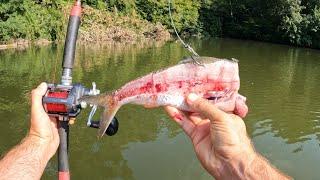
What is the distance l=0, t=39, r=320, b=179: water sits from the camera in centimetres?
1180

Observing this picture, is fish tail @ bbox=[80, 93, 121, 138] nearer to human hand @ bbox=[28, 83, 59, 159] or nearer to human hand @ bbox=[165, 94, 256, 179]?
human hand @ bbox=[28, 83, 59, 159]

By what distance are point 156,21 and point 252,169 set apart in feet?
157

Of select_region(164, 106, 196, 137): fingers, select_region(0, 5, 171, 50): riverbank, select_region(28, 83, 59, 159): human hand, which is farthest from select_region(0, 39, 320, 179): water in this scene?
select_region(0, 5, 171, 50): riverbank

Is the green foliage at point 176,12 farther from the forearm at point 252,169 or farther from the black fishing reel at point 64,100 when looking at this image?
the forearm at point 252,169

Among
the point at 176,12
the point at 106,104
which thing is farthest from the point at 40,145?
the point at 176,12

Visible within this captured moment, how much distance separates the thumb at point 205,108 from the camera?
8.78 ft

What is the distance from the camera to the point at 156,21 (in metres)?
50.0

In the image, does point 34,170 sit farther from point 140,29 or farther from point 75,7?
point 140,29

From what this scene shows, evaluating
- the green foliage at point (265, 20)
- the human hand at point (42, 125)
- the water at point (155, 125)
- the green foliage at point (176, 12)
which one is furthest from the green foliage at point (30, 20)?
the human hand at point (42, 125)

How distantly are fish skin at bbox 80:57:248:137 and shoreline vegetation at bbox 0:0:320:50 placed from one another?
106 ft

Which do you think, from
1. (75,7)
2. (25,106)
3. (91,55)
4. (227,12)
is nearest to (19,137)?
(25,106)

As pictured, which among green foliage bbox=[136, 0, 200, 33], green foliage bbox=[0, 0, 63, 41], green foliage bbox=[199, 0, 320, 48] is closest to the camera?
green foliage bbox=[0, 0, 63, 41]

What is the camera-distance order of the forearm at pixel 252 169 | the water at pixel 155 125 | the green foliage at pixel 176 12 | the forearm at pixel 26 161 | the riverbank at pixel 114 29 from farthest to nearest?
the green foliage at pixel 176 12, the riverbank at pixel 114 29, the water at pixel 155 125, the forearm at pixel 26 161, the forearm at pixel 252 169

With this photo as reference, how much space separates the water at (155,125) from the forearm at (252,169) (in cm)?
184
